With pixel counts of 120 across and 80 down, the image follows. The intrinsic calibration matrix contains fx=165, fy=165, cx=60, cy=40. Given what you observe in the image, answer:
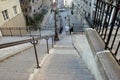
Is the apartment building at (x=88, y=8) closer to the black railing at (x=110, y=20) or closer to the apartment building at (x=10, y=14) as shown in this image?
the apartment building at (x=10, y=14)

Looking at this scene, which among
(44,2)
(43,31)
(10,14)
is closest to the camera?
(10,14)

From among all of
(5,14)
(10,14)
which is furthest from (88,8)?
(5,14)

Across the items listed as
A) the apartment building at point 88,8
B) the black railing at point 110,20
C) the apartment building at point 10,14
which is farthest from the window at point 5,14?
the apartment building at point 88,8

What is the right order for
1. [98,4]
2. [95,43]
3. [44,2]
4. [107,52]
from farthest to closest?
[44,2] < [98,4] < [95,43] < [107,52]

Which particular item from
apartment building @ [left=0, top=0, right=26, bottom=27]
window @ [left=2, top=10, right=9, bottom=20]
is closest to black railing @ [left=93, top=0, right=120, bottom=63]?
apartment building @ [left=0, top=0, right=26, bottom=27]

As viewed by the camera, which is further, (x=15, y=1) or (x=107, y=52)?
(x=15, y=1)

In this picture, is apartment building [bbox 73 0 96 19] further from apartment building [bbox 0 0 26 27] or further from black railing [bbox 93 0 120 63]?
black railing [bbox 93 0 120 63]

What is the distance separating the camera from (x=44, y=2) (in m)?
34.6

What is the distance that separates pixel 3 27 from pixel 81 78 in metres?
10.8

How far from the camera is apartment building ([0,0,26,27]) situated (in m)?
12.9

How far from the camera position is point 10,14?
1454 centimetres

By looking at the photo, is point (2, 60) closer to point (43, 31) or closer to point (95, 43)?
point (95, 43)

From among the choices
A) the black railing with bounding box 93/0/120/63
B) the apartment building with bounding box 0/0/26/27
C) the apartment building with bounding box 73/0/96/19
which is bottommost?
the apartment building with bounding box 73/0/96/19

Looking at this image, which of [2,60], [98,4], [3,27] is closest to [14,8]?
[3,27]
